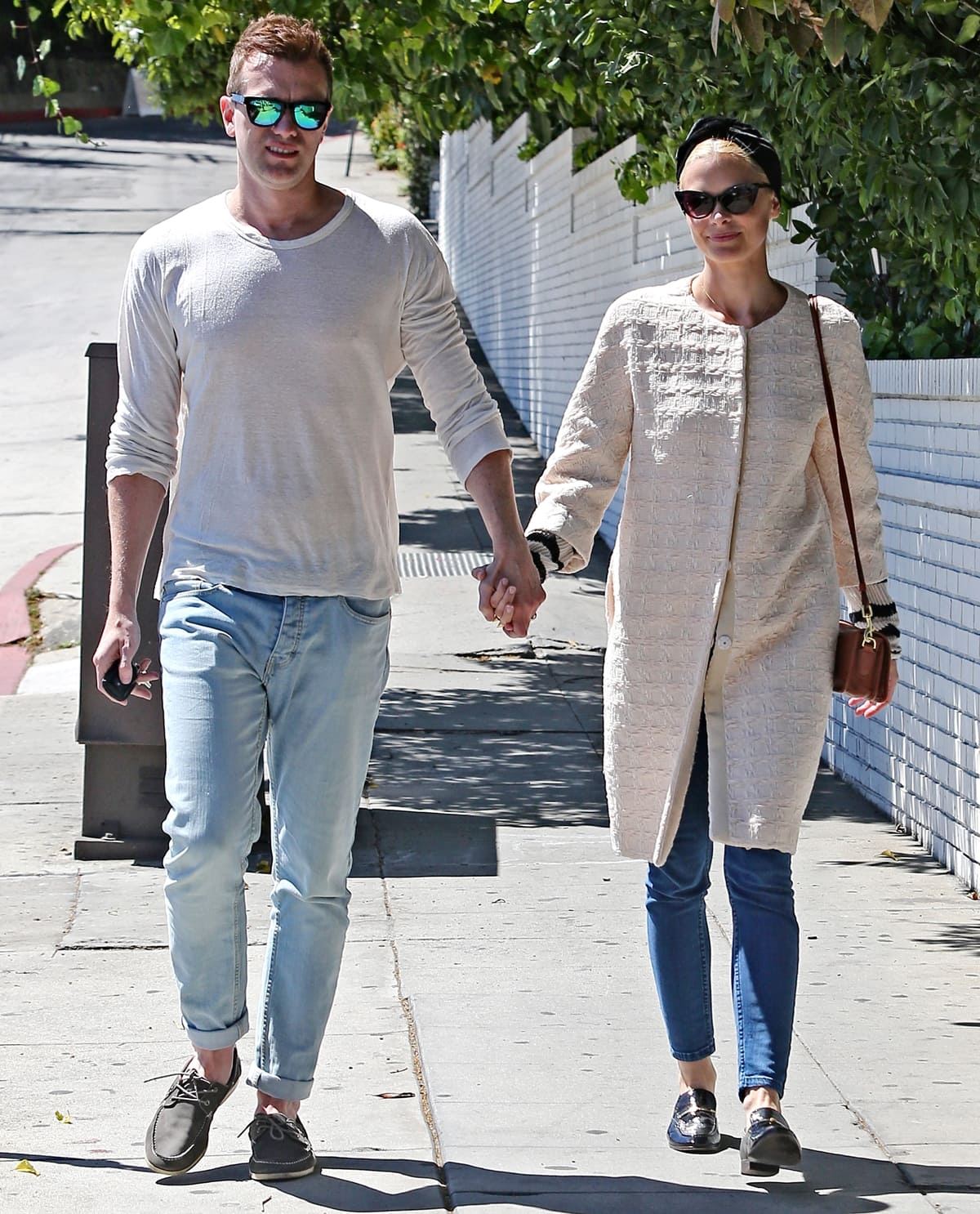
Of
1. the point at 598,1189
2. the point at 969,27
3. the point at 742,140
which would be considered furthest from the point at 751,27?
the point at 598,1189

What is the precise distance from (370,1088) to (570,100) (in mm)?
7006

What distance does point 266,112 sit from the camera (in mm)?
3578

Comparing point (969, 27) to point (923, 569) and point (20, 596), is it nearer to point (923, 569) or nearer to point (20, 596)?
point (923, 569)

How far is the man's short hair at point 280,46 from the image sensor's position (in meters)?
3.62

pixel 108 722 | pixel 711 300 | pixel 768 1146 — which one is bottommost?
pixel 768 1146

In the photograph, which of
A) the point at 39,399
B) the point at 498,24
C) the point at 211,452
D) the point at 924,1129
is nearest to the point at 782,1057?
the point at 924,1129

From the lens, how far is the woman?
3.67m

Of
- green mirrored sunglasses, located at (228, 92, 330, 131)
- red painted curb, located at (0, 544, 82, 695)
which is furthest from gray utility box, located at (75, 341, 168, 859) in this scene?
red painted curb, located at (0, 544, 82, 695)

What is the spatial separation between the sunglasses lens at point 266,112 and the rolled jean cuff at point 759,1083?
2.02 m

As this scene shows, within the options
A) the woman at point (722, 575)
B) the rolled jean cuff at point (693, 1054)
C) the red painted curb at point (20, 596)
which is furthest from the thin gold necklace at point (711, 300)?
the red painted curb at point (20, 596)

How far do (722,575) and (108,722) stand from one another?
295 cm

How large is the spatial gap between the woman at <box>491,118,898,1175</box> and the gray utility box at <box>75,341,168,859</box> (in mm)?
2478

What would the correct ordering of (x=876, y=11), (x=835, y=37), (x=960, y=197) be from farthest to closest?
(x=960, y=197) < (x=835, y=37) < (x=876, y=11)

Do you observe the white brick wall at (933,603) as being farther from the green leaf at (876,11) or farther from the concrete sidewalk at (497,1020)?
the green leaf at (876,11)
